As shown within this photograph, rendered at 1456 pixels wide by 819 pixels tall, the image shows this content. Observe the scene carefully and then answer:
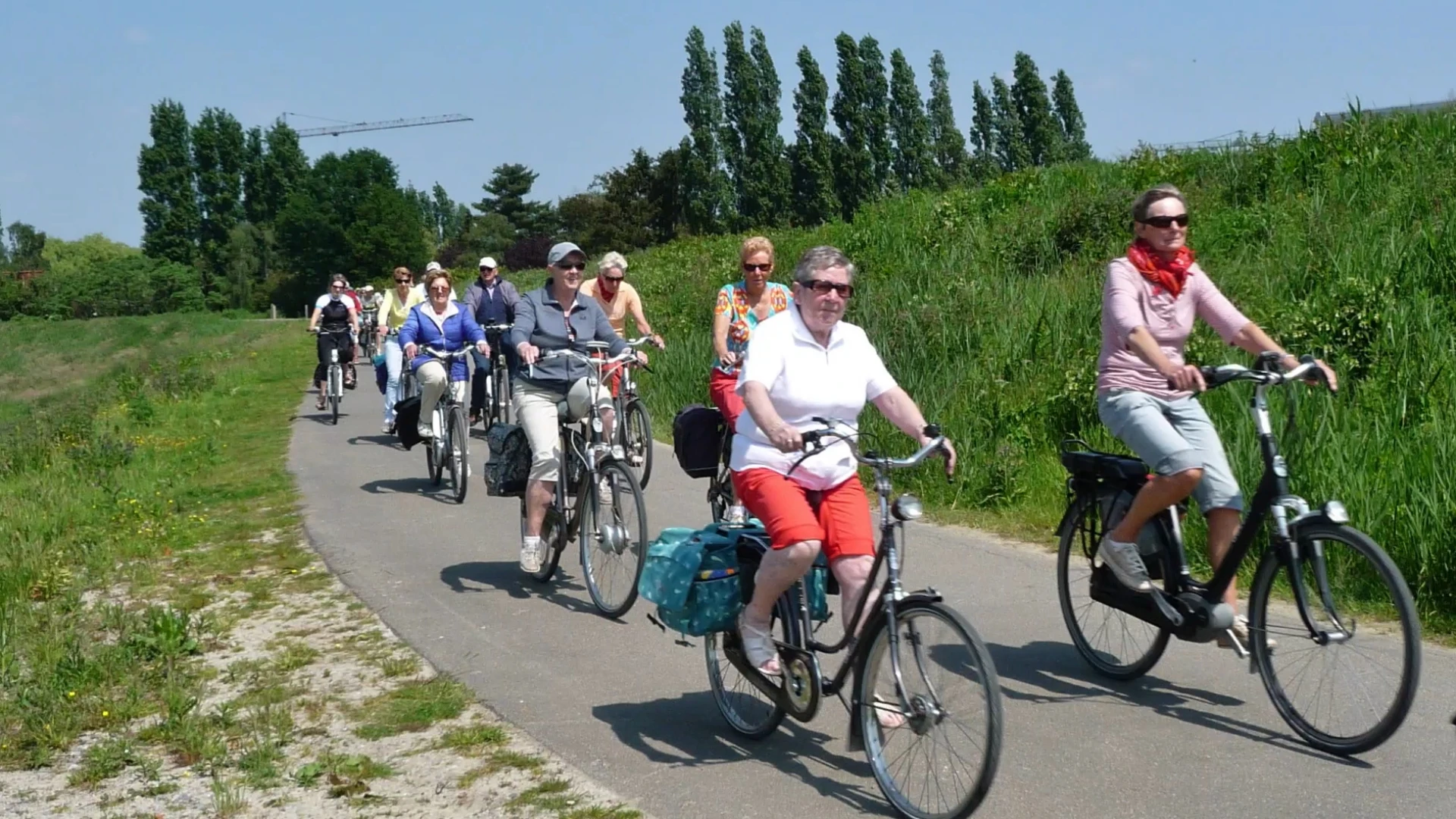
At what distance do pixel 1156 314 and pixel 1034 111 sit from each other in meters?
68.2

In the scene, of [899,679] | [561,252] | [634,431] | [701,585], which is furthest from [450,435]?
[899,679]

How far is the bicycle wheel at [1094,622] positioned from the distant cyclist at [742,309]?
296 cm

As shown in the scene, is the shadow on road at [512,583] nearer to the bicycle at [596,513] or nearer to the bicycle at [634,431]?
the bicycle at [596,513]

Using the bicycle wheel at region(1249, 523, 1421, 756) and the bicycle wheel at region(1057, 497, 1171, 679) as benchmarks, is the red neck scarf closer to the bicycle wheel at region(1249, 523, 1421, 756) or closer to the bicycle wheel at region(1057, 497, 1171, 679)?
the bicycle wheel at region(1057, 497, 1171, 679)

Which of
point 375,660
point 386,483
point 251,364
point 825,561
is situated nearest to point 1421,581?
point 825,561

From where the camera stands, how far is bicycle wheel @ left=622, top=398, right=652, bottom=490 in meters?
12.6

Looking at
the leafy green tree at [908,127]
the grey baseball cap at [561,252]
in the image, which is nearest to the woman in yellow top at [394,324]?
the grey baseball cap at [561,252]

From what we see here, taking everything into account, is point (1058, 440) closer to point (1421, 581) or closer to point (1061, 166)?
point (1421, 581)

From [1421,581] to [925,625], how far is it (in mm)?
3727

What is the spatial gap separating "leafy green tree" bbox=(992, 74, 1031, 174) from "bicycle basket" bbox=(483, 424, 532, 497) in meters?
63.6

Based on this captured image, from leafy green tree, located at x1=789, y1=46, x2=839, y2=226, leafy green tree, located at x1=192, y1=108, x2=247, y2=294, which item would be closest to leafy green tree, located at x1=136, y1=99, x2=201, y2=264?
leafy green tree, located at x1=192, y1=108, x2=247, y2=294

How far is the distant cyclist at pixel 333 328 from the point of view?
20.9m

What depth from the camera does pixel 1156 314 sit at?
5.75 m

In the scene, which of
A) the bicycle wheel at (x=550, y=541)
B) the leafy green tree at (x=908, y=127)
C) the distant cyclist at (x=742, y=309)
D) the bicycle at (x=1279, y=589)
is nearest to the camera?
the bicycle at (x=1279, y=589)
